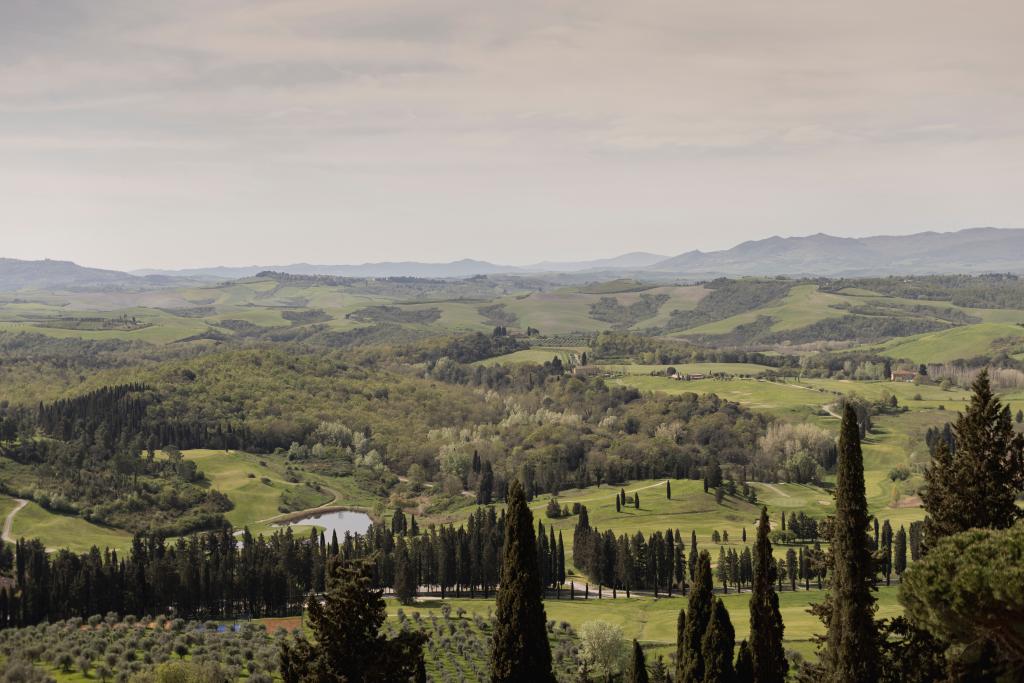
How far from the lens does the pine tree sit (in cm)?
4147

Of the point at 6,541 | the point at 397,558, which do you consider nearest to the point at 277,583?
the point at 397,558

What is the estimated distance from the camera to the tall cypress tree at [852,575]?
133 ft

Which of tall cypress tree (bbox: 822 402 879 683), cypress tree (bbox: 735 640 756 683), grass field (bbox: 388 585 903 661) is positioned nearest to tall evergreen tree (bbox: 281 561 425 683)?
tall cypress tree (bbox: 822 402 879 683)

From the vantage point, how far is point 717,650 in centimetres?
5938

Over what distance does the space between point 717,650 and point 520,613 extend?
2444 centimetres

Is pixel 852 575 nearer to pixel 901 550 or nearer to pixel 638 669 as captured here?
pixel 638 669

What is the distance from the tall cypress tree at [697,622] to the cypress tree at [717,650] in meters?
0.53

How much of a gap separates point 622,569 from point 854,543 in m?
134

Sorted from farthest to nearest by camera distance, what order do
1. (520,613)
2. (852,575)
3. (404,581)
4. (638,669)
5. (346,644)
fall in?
1. (404,581)
2. (638,669)
3. (852,575)
4. (520,613)
5. (346,644)

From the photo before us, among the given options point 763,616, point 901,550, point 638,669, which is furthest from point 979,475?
point 901,550

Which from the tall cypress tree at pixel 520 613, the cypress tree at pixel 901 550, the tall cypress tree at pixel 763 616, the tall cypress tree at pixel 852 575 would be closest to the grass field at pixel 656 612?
the cypress tree at pixel 901 550

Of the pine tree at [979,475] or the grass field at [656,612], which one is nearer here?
the pine tree at [979,475]

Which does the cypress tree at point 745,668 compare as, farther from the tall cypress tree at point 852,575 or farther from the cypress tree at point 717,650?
the tall cypress tree at point 852,575

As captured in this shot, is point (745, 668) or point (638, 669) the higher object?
point (745, 668)
